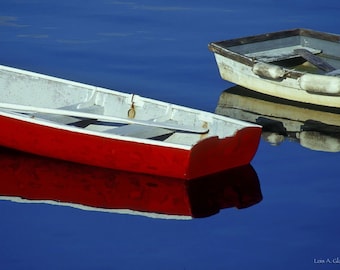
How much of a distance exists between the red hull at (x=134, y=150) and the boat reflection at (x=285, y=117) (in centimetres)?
141

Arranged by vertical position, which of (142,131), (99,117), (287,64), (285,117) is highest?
(99,117)

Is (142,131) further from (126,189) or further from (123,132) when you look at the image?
(126,189)

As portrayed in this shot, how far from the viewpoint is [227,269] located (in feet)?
29.7

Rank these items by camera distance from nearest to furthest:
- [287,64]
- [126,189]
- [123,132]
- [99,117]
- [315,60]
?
1. [126,189]
2. [123,132]
3. [99,117]
4. [315,60]
5. [287,64]

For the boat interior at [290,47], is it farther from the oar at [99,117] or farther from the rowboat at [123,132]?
the oar at [99,117]

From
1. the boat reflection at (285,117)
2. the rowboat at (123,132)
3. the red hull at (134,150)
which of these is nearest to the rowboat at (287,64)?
the boat reflection at (285,117)

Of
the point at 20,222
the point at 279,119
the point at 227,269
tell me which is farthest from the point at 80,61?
the point at 227,269

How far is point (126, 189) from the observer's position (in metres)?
10.7

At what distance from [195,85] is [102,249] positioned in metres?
5.37

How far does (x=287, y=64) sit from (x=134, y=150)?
14.4ft

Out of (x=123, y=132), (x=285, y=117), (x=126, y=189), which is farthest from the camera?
(x=285, y=117)

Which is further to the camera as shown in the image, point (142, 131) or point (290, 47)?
point (290, 47)

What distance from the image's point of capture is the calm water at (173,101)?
9344 mm

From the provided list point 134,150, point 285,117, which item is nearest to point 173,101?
point 285,117
